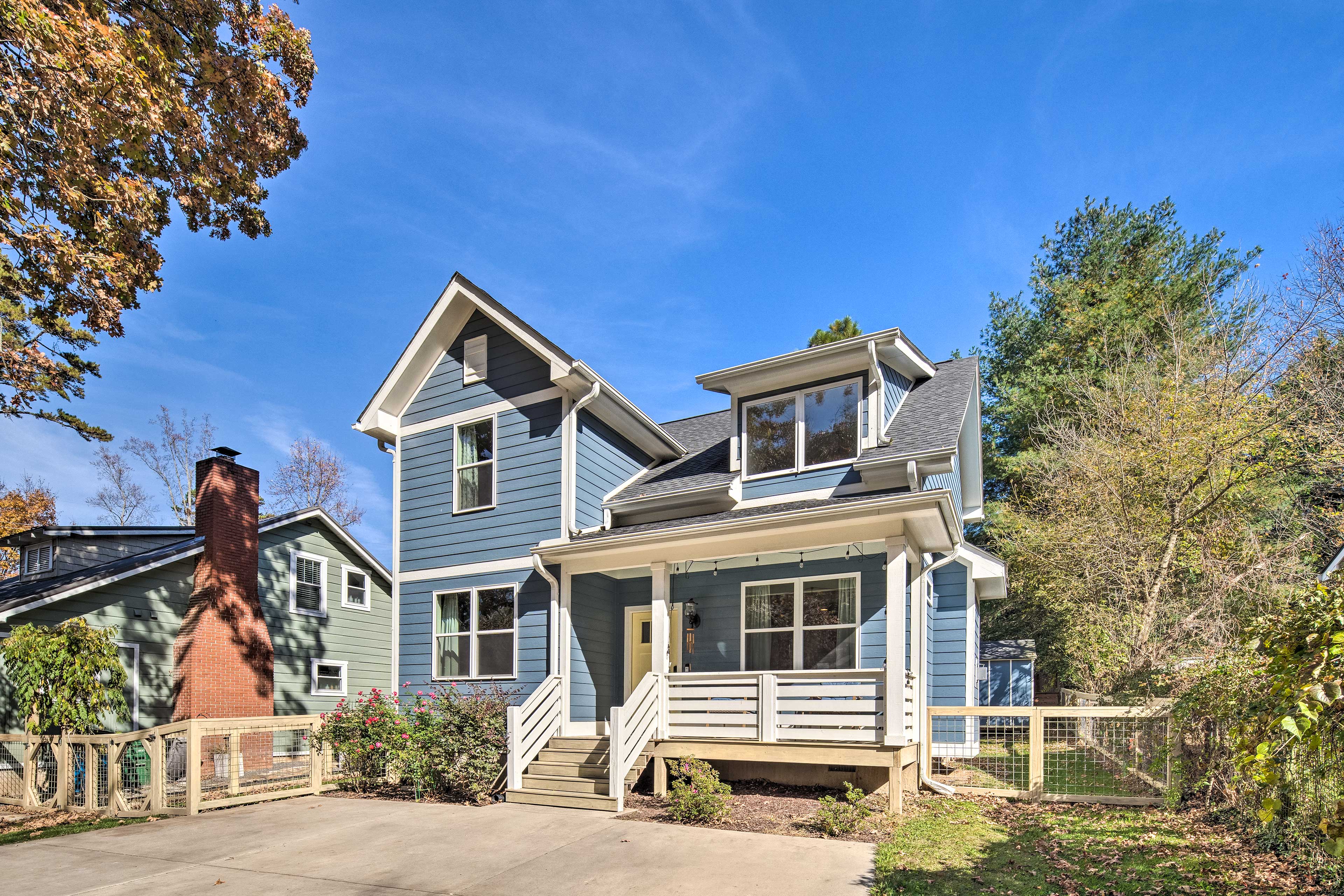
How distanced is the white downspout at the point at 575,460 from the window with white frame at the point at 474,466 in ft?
5.43

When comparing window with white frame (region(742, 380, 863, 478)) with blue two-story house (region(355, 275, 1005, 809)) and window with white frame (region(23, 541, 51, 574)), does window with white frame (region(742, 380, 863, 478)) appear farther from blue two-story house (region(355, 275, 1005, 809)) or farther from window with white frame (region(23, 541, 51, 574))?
window with white frame (region(23, 541, 51, 574))

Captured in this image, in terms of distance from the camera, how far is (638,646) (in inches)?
514

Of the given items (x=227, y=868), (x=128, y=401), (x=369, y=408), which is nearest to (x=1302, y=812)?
(x=227, y=868)

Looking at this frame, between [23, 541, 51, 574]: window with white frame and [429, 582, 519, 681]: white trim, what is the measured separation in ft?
35.7

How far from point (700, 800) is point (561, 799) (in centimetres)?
216

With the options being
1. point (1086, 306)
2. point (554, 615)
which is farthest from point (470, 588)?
point (1086, 306)

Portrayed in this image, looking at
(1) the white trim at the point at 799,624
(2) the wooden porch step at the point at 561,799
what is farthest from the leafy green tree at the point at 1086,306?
(2) the wooden porch step at the point at 561,799

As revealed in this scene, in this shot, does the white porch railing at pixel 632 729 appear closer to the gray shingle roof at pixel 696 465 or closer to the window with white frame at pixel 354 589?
the gray shingle roof at pixel 696 465

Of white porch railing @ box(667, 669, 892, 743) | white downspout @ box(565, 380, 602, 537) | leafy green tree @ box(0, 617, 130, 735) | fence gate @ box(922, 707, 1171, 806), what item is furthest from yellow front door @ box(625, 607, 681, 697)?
leafy green tree @ box(0, 617, 130, 735)

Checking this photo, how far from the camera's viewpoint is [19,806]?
11.2 metres

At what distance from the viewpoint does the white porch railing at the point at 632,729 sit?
9438 mm

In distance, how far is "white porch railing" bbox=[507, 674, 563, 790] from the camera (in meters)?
10.3

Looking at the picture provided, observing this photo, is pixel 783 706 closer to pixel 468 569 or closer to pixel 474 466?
pixel 468 569

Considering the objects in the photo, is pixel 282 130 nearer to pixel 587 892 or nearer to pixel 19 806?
pixel 587 892
